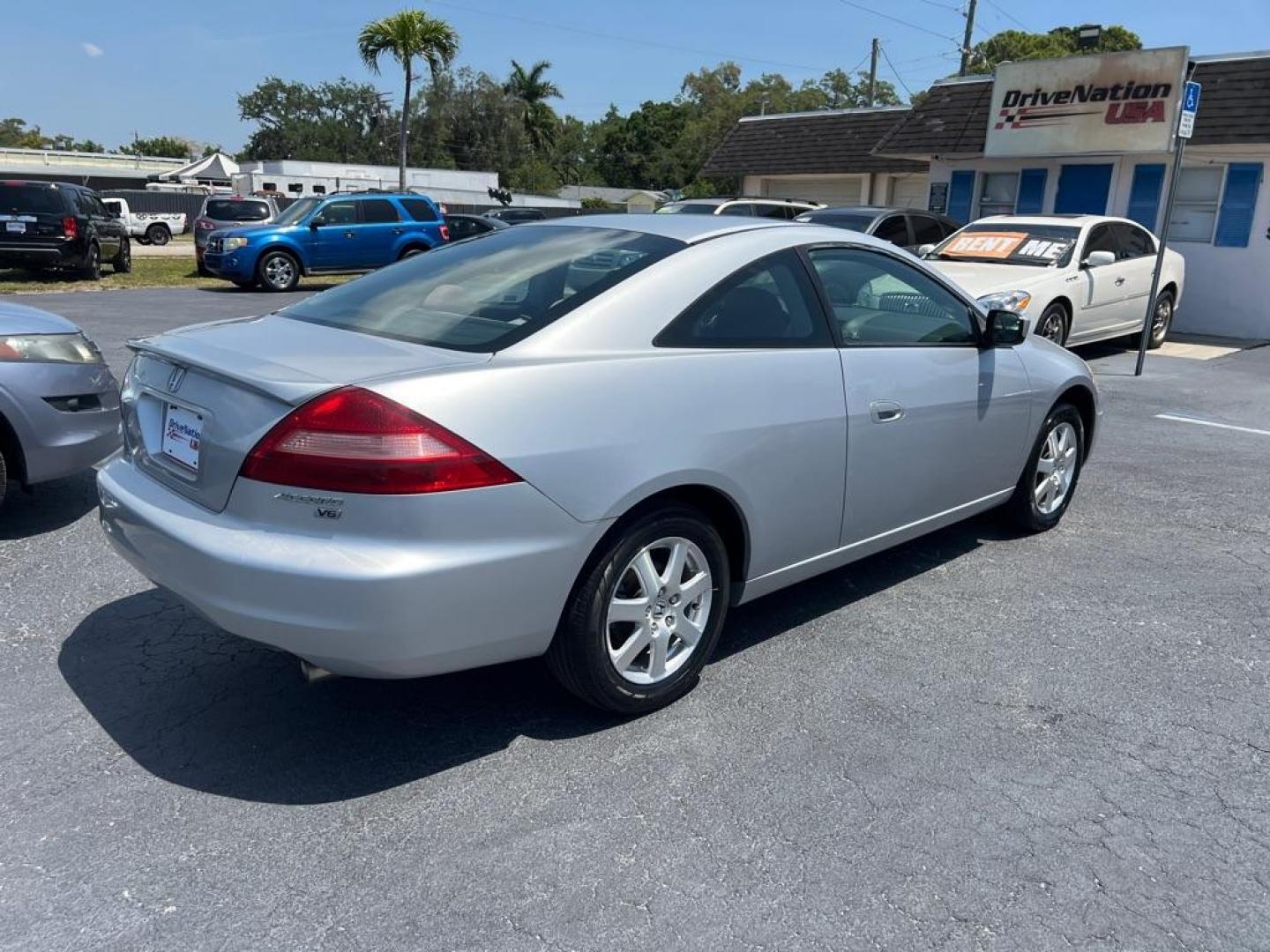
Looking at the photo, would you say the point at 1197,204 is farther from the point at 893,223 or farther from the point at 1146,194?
the point at 893,223

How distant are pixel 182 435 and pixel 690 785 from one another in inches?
72.1

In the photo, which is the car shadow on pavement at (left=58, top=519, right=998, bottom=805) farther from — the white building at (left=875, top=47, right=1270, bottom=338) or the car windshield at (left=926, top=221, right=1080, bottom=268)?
the white building at (left=875, top=47, right=1270, bottom=338)

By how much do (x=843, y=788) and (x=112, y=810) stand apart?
2.03m

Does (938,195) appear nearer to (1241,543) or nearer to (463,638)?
(1241,543)

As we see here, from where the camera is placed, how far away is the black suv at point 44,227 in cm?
1677

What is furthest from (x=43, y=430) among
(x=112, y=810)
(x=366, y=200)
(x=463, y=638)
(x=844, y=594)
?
(x=366, y=200)

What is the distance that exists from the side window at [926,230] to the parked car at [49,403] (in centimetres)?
1124

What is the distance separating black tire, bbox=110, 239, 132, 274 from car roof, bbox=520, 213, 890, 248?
18071mm

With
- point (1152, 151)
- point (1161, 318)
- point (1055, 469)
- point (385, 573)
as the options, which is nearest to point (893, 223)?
point (1161, 318)

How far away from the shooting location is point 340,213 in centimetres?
1861

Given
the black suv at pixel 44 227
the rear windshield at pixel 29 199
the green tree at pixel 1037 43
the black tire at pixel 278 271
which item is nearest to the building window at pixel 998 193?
the black tire at pixel 278 271

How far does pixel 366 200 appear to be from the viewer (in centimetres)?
1892

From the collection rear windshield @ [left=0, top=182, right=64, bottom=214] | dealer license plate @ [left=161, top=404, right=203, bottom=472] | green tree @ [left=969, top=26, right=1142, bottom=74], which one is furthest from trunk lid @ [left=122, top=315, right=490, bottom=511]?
green tree @ [left=969, top=26, right=1142, bottom=74]

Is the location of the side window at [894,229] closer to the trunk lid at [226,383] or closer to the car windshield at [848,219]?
the car windshield at [848,219]
